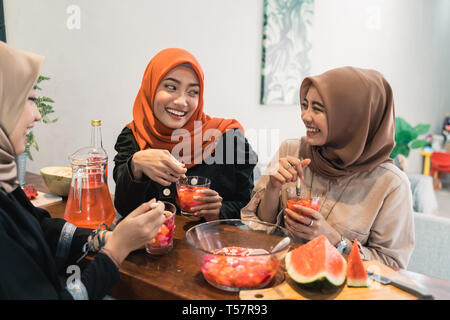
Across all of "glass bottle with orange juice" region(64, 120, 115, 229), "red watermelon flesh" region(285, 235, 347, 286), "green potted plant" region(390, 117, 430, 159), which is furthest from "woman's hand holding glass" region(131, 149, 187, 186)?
"green potted plant" region(390, 117, 430, 159)

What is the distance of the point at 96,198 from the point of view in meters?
1.27

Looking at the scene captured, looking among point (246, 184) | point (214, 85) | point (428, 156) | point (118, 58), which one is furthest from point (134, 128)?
point (428, 156)

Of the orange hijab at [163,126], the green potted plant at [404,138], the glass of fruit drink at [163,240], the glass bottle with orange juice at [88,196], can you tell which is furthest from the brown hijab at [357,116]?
the green potted plant at [404,138]

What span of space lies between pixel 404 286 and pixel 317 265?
23 centimetres

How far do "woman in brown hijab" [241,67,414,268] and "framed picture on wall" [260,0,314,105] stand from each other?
206 cm

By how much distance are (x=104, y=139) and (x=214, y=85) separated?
1.07 metres

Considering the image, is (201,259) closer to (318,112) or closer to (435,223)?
(318,112)

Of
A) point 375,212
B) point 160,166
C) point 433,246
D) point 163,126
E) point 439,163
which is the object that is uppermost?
point 163,126

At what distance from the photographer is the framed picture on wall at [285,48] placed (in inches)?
140

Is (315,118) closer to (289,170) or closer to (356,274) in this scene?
(289,170)

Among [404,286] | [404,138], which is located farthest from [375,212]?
[404,138]

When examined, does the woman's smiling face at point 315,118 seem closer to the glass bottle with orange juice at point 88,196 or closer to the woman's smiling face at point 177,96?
the woman's smiling face at point 177,96

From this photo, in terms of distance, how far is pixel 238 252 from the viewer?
3.39ft

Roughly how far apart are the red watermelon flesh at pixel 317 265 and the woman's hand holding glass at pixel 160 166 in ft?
1.75
